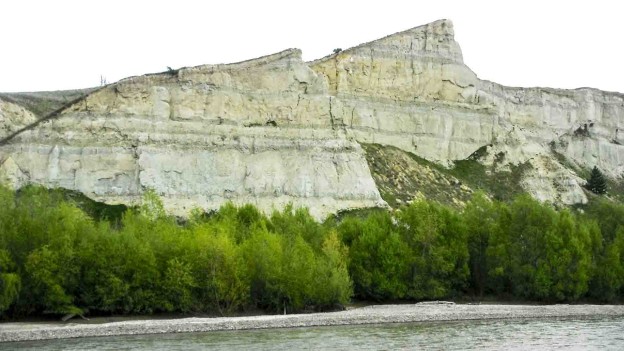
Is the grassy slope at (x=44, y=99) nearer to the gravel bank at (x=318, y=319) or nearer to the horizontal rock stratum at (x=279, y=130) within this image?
the horizontal rock stratum at (x=279, y=130)

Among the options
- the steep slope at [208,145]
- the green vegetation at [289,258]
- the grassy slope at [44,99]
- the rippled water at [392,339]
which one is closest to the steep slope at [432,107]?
the steep slope at [208,145]

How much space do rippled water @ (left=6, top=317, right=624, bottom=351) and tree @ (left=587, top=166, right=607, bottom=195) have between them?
198 feet

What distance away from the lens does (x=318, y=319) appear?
48906mm

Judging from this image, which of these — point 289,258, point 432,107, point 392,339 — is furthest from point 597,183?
point 392,339

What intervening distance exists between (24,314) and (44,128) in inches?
1179

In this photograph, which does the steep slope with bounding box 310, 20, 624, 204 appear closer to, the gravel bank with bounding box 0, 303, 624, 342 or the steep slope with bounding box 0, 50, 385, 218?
the steep slope with bounding box 0, 50, 385, 218

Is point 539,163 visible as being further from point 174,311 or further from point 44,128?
point 174,311

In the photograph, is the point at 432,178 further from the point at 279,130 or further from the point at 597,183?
the point at 597,183

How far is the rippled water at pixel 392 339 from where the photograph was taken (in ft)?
124

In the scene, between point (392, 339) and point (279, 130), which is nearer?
point (392, 339)

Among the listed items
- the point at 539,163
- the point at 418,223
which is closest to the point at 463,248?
the point at 418,223

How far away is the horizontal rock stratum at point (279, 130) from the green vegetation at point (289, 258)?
10.9 meters

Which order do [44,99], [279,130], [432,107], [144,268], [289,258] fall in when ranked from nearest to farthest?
[144,268], [289,258], [44,99], [279,130], [432,107]

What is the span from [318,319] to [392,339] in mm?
8921
